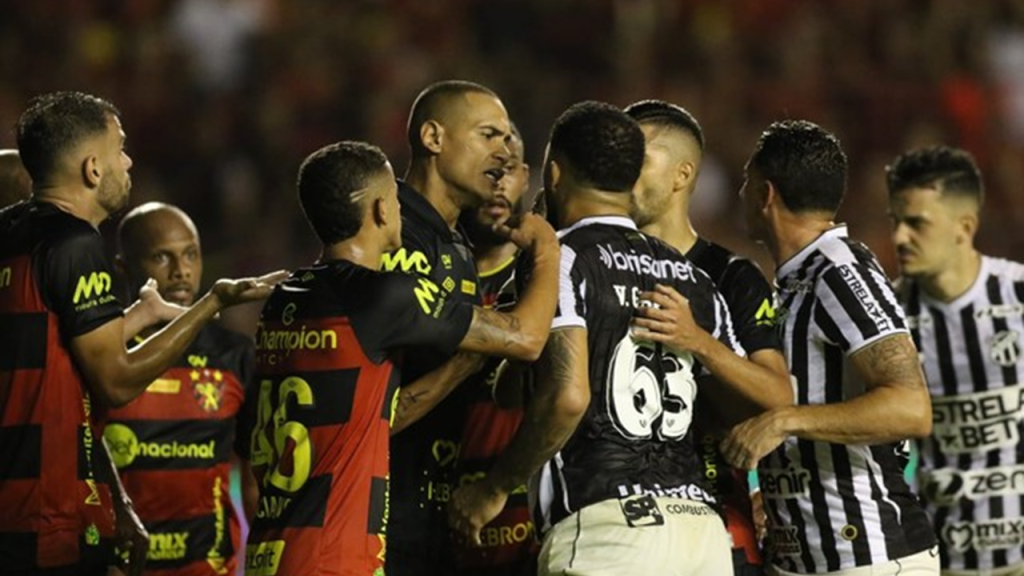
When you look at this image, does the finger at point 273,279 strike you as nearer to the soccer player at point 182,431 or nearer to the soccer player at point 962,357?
the soccer player at point 182,431

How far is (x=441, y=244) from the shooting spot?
20.4 feet

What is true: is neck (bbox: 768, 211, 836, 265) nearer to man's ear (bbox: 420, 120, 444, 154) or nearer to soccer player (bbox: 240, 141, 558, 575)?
soccer player (bbox: 240, 141, 558, 575)

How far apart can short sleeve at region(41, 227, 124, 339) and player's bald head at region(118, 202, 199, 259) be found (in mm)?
1947

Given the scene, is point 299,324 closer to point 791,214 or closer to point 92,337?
point 92,337

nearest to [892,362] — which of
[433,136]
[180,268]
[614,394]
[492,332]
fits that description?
[614,394]

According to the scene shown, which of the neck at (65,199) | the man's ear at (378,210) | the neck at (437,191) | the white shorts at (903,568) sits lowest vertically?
the white shorts at (903,568)

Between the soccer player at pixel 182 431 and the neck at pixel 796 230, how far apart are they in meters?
2.62

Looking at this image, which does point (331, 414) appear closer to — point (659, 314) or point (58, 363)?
point (58, 363)

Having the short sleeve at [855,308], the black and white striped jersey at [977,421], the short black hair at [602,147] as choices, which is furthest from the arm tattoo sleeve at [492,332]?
the black and white striped jersey at [977,421]

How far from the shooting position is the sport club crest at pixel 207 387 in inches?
288

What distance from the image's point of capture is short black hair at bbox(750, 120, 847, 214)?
603 cm

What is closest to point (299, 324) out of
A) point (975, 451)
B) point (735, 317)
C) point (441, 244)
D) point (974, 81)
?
point (441, 244)

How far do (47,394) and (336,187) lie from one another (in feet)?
3.81

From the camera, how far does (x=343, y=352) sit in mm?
5336
